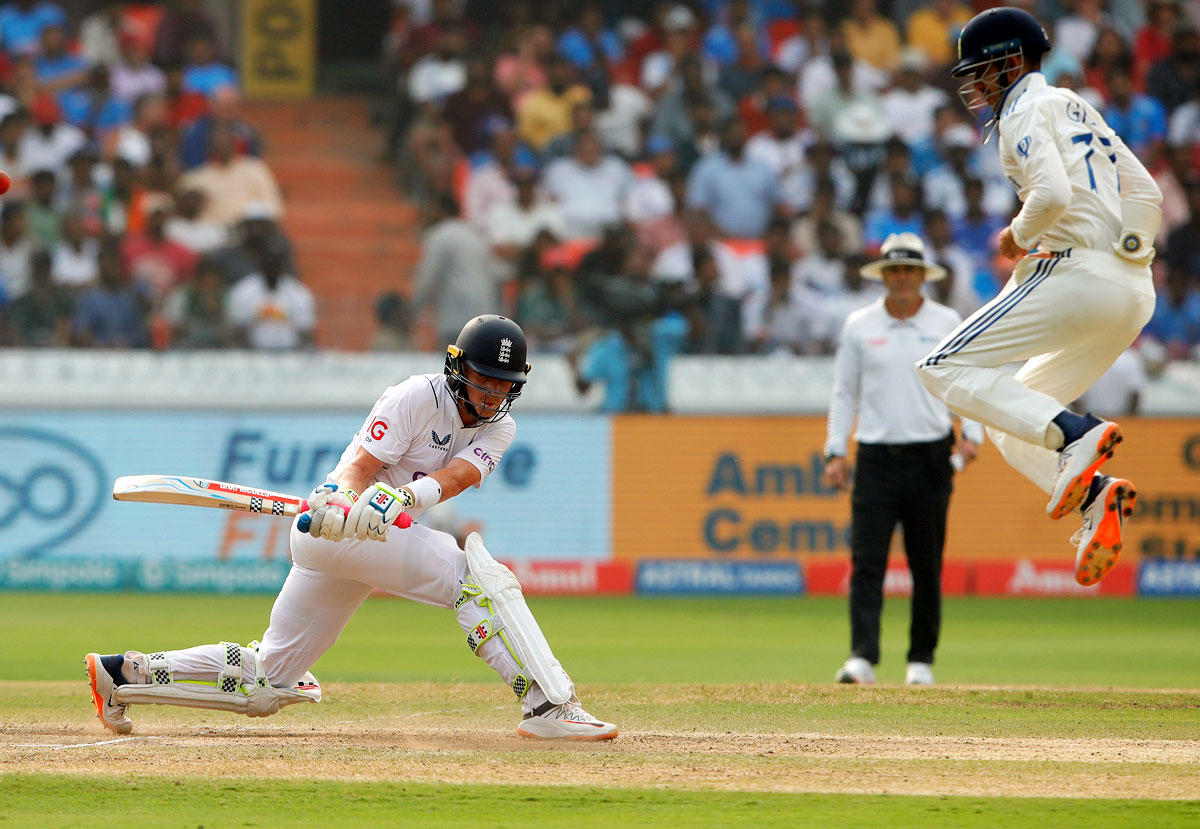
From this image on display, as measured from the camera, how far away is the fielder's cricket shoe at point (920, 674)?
30.6 ft

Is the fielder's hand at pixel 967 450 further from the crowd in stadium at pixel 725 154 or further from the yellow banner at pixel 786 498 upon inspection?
the crowd in stadium at pixel 725 154

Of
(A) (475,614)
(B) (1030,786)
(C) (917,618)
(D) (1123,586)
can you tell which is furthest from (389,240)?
(B) (1030,786)

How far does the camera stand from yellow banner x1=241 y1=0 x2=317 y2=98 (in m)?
22.1

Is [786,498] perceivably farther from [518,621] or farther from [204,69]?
[204,69]

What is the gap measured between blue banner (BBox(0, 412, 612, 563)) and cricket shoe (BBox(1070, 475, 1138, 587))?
8.71 metres

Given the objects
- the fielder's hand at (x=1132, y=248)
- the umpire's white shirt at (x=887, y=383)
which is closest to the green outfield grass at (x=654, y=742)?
the umpire's white shirt at (x=887, y=383)

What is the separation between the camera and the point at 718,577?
1539 centimetres

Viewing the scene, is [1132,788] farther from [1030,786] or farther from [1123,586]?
[1123,586]

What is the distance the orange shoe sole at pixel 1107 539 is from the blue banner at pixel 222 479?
28.7ft

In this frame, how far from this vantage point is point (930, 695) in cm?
838

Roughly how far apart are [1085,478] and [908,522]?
2738 millimetres

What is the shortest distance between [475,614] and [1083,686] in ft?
13.8

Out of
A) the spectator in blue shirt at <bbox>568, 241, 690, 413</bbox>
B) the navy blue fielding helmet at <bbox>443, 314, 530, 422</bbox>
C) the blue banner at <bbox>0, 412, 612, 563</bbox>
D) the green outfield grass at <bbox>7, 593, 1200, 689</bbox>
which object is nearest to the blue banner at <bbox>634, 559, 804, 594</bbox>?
the green outfield grass at <bbox>7, 593, 1200, 689</bbox>

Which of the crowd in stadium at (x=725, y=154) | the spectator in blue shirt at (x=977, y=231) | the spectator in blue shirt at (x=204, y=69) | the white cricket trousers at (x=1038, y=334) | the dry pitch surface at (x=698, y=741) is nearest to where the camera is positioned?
the dry pitch surface at (x=698, y=741)
